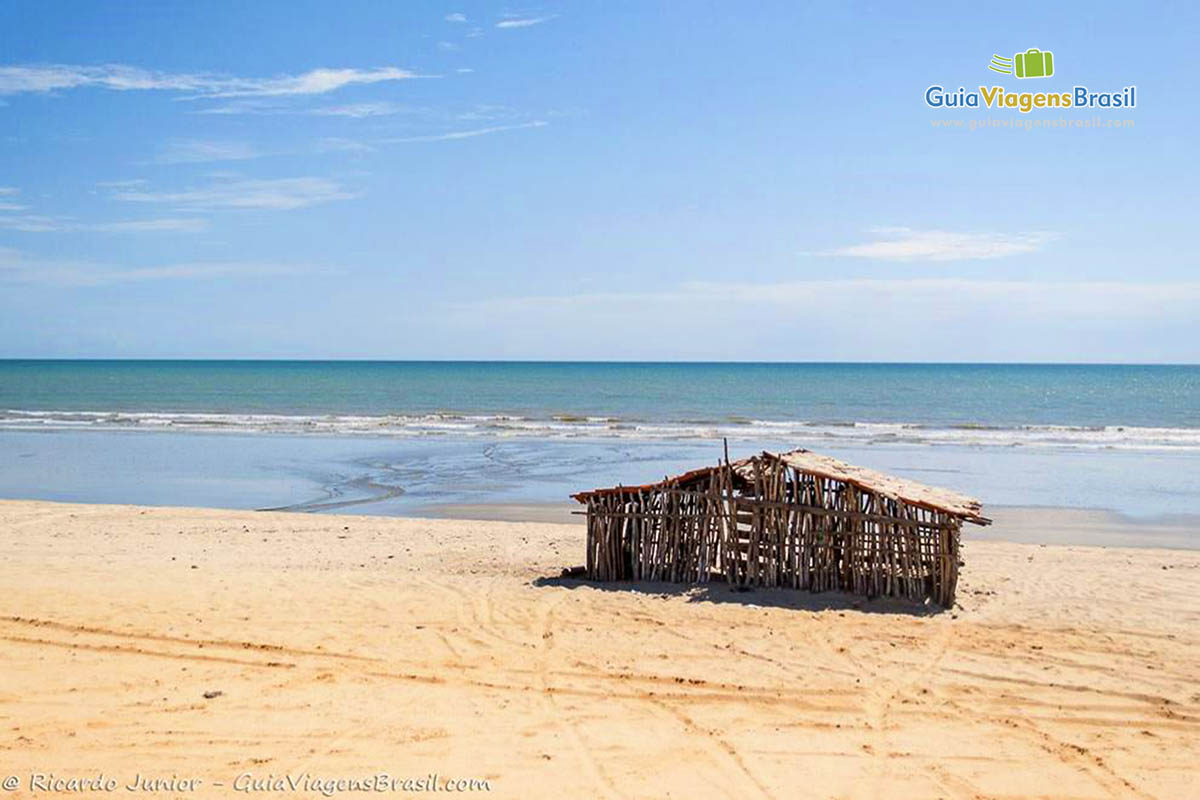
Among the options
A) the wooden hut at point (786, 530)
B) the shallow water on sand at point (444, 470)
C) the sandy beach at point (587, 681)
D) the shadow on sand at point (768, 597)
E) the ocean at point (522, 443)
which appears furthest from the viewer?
the ocean at point (522, 443)

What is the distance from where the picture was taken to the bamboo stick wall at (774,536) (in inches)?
439

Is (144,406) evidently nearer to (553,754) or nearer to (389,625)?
(389,625)

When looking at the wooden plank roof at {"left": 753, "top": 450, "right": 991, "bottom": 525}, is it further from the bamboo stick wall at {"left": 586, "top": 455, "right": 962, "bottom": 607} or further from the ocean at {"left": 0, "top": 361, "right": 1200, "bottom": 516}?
the ocean at {"left": 0, "top": 361, "right": 1200, "bottom": 516}

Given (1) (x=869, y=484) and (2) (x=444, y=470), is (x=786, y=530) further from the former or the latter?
(2) (x=444, y=470)

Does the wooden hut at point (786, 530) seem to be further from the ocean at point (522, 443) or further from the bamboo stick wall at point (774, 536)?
the ocean at point (522, 443)

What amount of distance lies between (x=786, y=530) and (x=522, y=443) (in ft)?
74.7

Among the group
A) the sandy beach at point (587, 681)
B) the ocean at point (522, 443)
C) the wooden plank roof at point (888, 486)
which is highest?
the wooden plank roof at point (888, 486)

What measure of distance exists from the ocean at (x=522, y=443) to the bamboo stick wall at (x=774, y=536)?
27.7ft

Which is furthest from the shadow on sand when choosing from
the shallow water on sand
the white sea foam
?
the white sea foam

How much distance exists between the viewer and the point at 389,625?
33.6ft

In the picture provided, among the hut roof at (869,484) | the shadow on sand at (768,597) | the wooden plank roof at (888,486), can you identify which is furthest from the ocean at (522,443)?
the wooden plank roof at (888,486)

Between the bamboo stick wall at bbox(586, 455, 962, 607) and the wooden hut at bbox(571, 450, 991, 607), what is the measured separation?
0.01m

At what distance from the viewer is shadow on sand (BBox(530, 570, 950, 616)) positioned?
11000mm

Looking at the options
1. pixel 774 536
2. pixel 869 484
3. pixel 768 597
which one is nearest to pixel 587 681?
pixel 768 597
